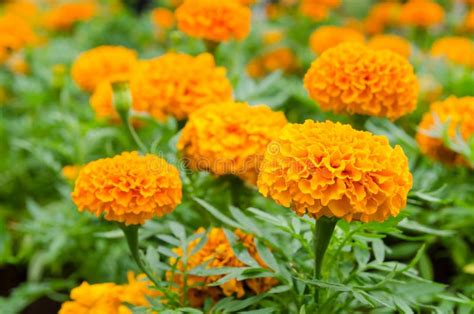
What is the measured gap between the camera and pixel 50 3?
429cm

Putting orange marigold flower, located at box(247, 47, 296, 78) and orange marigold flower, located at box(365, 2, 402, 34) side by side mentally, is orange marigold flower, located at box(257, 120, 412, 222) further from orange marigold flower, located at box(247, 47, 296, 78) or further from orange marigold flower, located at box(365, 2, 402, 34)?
orange marigold flower, located at box(365, 2, 402, 34)

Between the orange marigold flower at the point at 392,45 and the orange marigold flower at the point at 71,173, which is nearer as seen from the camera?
the orange marigold flower at the point at 71,173

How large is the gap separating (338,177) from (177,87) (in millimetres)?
591

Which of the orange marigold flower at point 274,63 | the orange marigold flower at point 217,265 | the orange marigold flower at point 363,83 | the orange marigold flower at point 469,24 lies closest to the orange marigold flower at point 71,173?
the orange marigold flower at point 217,265

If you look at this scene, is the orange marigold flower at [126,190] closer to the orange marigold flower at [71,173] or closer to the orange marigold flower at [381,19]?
the orange marigold flower at [71,173]

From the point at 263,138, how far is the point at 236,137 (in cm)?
5

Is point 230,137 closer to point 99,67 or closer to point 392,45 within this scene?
point 99,67

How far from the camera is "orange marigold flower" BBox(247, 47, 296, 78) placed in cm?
279

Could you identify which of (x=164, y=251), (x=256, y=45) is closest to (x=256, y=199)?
(x=164, y=251)

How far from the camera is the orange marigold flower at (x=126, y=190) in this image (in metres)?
1.01

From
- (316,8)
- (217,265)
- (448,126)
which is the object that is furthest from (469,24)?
(217,265)

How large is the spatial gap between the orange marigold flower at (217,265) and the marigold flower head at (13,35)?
59.4 inches

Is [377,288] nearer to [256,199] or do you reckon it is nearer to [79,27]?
[256,199]

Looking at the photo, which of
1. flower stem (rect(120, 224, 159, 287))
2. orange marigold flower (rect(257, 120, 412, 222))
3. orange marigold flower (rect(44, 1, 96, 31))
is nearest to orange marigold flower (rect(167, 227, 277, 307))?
flower stem (rect(120, 224, 159, 287))
